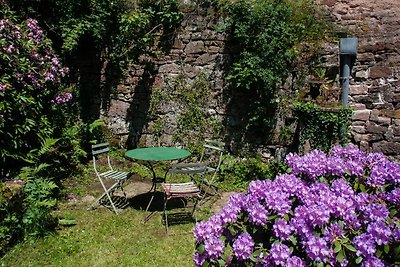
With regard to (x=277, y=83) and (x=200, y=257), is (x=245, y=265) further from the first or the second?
(x=277, y=83)

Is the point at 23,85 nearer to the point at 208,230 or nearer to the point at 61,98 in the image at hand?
the point at 61,98

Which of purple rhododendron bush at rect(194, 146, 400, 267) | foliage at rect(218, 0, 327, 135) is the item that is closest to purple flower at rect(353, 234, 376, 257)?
purple rhododendron bush at rect(194, 146, 400, 267)

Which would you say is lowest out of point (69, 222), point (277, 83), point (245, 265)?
point (69, 222)

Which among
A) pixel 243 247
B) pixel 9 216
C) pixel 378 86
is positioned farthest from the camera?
pixel 378 86

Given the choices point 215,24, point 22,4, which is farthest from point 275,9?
point 22,4

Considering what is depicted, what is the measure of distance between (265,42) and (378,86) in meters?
1.89

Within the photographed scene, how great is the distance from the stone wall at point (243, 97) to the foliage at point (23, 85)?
1613mm

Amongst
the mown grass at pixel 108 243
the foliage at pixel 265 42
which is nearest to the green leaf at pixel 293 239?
the mown grass at pixel 108 243

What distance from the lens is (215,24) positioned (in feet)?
22.4

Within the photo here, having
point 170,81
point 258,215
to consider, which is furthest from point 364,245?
point 170,81

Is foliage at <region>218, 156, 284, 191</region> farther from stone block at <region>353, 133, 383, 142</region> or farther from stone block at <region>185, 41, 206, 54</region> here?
stone block at <region>185, 41, 206, 54</region>

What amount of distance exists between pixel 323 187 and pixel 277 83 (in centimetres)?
402

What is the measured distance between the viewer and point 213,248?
246 cm

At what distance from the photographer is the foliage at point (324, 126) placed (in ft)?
19.6
